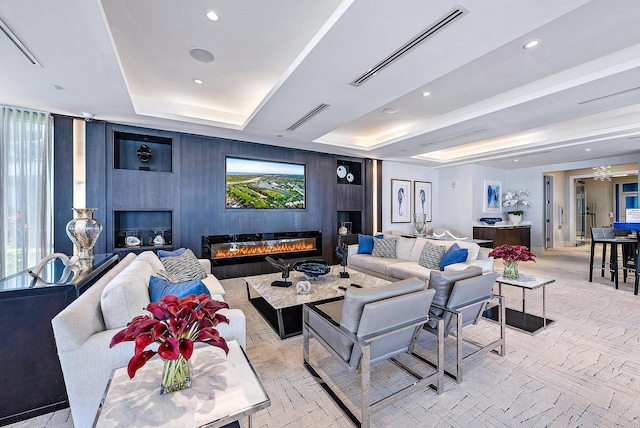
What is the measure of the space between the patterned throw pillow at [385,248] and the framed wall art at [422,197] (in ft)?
10.5

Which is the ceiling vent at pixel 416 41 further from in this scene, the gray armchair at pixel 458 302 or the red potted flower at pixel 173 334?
the red potted flower at pixel 173 334

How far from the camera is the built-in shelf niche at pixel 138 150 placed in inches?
178

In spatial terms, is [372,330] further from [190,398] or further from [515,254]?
Answer: [515,254]

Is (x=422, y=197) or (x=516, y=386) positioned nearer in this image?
(x=516, y=386)

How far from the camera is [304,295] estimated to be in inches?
118

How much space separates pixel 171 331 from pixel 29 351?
4.97 ft

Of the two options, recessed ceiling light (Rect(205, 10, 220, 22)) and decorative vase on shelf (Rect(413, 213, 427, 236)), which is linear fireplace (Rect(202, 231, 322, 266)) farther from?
recessed ceiling light (Rect(205, 10, 220, 22))

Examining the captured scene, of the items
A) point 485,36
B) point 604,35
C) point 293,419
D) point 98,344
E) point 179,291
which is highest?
point 604,35

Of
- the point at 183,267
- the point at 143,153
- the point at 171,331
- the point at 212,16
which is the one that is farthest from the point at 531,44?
the point at 143,153

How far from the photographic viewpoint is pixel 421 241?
4.65 metres

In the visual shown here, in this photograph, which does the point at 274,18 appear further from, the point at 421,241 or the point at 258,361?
the point at 421,241

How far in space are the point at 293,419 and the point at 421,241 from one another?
3.60 metres

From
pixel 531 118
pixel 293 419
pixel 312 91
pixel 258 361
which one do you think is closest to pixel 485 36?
pixel 312 91

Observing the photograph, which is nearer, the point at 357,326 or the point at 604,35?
the point at 357,326
